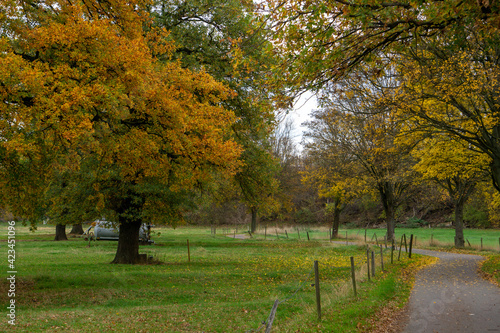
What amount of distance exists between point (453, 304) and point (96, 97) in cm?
975

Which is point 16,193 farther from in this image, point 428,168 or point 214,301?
point 428,168

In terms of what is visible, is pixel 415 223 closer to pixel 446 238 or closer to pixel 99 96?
pixel 446 238

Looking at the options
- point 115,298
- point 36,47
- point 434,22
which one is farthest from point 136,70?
point 115,298

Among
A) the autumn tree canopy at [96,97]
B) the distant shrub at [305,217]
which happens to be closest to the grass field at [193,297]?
the autumn tree canopy at [96,97]

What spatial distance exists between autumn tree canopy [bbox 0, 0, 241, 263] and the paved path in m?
6.04

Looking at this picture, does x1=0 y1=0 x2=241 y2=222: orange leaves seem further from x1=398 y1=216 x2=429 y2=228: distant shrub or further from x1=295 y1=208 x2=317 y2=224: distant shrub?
x1=398 y1=216 x2=429 y2=228: distant shrub

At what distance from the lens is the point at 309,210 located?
69.4 metres

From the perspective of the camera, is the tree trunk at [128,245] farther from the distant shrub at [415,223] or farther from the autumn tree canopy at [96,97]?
the distant shrub at [415,223]

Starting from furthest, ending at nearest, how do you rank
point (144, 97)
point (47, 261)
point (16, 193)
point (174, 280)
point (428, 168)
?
point (428, 168) → point (47, 261) → point (174, 280) → point (16, 193) → point (144, 97)

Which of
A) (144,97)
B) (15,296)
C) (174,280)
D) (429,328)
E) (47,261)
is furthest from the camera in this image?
(47,261)

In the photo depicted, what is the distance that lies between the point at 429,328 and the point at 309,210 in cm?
6222

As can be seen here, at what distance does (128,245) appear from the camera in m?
18.3

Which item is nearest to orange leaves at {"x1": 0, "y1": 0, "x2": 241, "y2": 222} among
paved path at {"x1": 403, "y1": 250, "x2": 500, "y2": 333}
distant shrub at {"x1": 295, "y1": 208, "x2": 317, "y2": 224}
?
paved path at {"x1": 403, "y1": 250, "x2": 500, "y2": 333}

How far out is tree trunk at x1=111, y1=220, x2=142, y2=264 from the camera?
18.2 metres
